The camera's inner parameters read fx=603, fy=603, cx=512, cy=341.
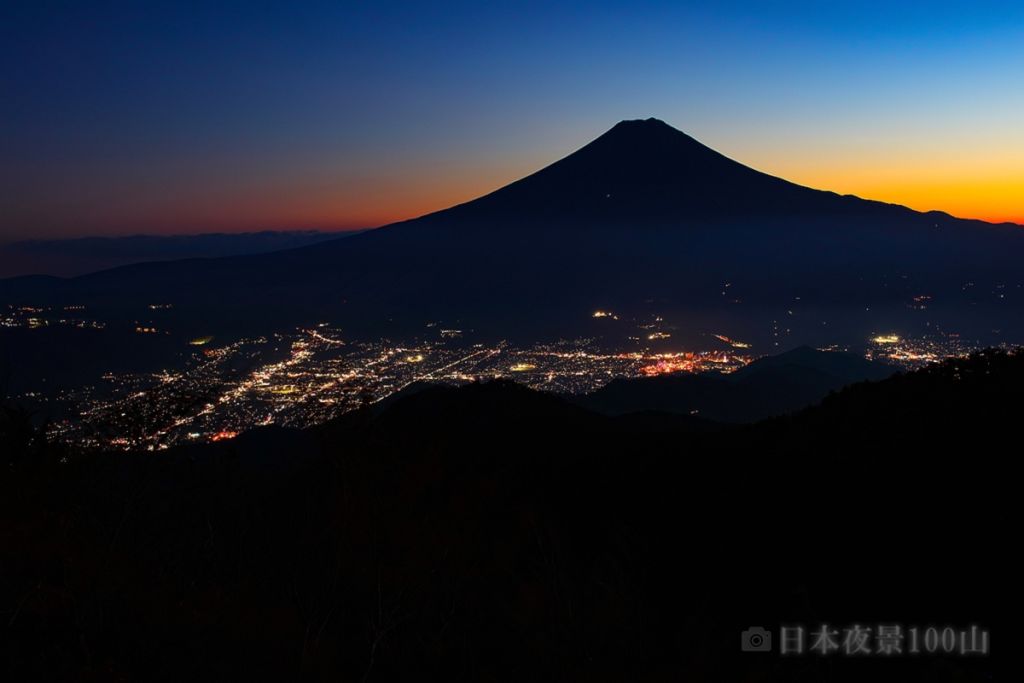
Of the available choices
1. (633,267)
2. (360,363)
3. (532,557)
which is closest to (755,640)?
(532,557)

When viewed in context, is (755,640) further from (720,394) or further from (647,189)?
(647,189)

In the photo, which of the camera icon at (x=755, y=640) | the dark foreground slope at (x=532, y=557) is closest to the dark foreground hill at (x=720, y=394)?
the dark foreground slope at (x=532, y=557)

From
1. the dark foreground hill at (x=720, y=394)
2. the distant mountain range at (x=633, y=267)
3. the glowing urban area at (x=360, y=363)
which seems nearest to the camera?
the dark foreground hill at (x=720, y=394)

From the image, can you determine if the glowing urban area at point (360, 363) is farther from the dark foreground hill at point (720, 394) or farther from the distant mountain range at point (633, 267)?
the distant mountain range at point (633, 267)

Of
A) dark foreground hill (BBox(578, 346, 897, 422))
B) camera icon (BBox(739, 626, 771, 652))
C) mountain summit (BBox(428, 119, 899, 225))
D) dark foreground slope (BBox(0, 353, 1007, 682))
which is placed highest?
mountain summit (BBox(428, 119, 899, 225))

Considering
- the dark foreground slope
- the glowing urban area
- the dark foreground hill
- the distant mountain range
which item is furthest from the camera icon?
the distant mountain range

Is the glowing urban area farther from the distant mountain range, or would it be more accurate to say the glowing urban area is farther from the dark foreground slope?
the distant mountain range

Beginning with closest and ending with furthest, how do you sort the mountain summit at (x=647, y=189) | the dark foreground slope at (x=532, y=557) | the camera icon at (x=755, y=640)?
the dark foreground slope at (x=532, y=557)
the camera icon at (x=755, y=640)
the mountain summit at (x=647, y=189)
